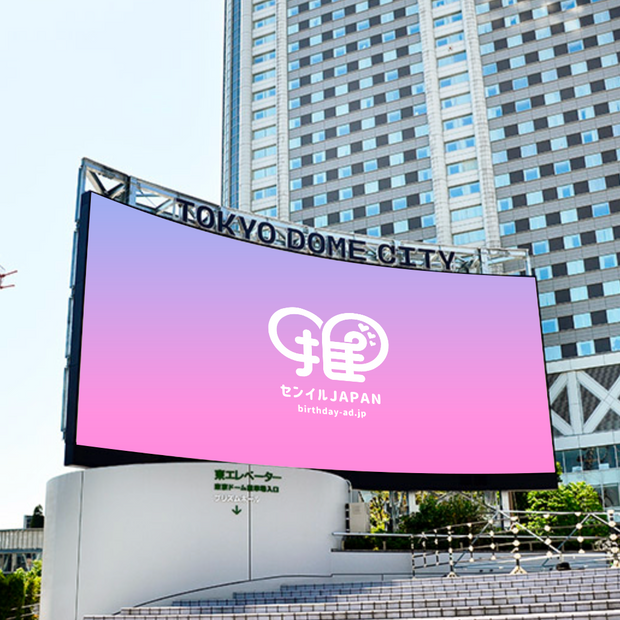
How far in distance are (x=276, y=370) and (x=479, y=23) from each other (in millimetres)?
62961

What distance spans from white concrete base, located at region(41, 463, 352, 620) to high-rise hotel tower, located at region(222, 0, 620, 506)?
4638 cm

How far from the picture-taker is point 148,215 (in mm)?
29094

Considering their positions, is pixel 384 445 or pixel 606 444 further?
pixel 606 444

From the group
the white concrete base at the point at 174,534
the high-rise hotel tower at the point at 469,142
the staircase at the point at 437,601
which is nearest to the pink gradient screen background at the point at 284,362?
the white concrete base at the point at 174,534

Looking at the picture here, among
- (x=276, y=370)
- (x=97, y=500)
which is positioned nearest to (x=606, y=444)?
(x=276, y=370)

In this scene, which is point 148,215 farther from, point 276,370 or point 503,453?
point 503,453


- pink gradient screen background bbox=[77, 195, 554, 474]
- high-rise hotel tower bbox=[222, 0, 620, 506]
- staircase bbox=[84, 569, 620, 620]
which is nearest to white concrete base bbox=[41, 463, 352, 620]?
staircase bbox=[84, 569, 620, 620]

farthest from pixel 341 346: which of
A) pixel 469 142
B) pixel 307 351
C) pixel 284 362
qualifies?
pixel 469 142

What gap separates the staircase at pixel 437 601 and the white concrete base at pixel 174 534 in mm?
749

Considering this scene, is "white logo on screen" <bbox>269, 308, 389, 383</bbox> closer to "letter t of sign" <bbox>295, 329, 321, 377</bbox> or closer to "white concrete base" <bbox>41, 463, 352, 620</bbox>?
"letter t of sign" <bbox>295, 329, 321, 377</bbox>

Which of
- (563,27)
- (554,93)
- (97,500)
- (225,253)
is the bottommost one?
(97,500)

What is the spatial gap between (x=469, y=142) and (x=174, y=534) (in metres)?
64.5

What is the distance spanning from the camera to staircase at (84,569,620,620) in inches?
574

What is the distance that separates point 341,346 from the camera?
3247 centimetres
